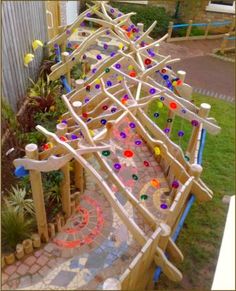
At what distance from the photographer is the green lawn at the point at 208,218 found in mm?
4480

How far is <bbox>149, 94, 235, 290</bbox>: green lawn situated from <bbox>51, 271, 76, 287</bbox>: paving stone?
1.17m

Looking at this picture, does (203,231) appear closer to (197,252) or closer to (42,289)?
(197,252)

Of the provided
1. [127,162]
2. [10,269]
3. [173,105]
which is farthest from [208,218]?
[10,269]

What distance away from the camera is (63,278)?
13.7 feet

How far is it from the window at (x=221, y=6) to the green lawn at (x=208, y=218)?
644 centimetres

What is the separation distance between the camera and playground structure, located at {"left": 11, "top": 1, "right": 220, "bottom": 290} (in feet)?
11.1

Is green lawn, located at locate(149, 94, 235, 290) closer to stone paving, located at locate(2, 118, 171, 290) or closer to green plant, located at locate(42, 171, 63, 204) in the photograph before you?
stone paving, located at locate(2, 118, 171, 290)

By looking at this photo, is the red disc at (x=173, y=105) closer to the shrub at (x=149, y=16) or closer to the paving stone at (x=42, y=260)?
the paving stone at (x=42, y=260)

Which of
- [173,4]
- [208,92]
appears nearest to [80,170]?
[208,92]

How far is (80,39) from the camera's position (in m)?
10.1

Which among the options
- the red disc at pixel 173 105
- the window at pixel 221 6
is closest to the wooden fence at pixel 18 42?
the red disc at pixel 173 105

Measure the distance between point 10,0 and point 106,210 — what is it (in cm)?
392

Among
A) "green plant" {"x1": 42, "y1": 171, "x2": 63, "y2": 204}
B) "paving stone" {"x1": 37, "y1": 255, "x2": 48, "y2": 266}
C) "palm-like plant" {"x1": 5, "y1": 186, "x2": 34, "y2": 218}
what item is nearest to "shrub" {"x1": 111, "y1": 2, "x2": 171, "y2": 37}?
"green plant" {"x1": 42, "y1": 171, "x2": 63, "y2": 204}

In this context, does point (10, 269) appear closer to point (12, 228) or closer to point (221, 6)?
point (12, 228)
